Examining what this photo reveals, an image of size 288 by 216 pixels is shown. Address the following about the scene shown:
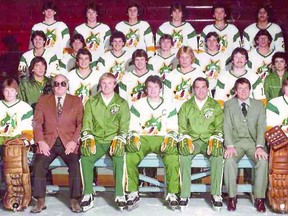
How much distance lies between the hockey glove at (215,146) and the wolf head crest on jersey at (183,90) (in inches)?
39.4

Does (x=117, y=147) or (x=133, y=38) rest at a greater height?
(x=133, y=38)

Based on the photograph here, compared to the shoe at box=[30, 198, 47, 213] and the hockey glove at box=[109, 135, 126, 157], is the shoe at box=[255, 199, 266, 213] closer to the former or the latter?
the hockey glove at box=[109, 135, 126, 157]

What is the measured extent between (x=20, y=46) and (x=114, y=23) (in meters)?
1.38

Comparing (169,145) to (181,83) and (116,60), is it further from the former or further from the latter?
(116,60)

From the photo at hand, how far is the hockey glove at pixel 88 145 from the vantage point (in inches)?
226

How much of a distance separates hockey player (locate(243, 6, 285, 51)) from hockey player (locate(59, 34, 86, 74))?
204cm

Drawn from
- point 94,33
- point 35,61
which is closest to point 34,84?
point 35,61

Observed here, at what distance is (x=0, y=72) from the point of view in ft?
26.5

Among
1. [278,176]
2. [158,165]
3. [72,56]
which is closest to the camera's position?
[278,176]

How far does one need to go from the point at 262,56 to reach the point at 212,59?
1.94ft

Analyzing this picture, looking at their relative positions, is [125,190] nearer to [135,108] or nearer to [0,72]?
[135,108]

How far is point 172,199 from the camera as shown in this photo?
5.67 m

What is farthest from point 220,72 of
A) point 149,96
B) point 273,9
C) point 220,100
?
point 273,9

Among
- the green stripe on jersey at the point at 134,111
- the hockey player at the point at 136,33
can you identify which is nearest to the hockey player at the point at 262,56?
the hockey player at the point at 136,33
